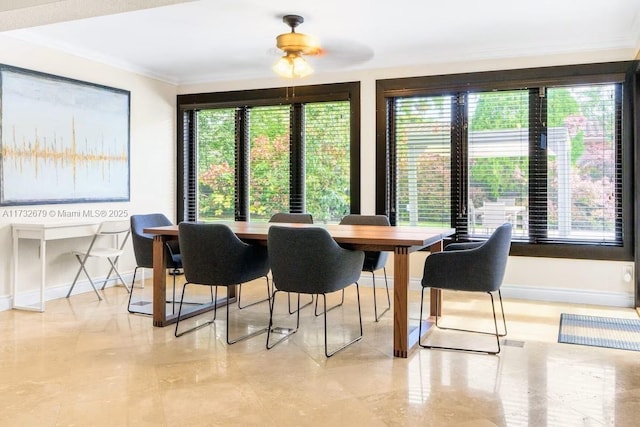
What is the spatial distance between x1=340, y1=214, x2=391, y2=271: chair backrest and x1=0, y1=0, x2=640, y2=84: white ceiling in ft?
5.36

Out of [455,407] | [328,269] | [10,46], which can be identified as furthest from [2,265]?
[455,407]

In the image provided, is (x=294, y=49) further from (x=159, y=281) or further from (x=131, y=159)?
(x=131, y=159)

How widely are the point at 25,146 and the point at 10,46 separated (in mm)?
851

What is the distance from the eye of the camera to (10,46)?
4414 mm

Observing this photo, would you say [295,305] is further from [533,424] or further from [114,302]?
[533,424]

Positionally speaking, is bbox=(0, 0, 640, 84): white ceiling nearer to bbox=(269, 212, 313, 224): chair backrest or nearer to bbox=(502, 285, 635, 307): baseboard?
bbox=(269, 212, 313, 224): chair backrest

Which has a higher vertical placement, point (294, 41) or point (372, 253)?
point (294, 41)

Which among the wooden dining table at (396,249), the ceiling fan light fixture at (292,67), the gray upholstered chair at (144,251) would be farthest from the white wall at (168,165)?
the wooden dining table at (396,249)

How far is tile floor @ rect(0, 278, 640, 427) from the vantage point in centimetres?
232

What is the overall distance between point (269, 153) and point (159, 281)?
2.58 metres

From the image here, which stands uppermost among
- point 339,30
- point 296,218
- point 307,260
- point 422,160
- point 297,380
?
point 339,30

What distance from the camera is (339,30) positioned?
4.44m

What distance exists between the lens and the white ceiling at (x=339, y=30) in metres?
3.82

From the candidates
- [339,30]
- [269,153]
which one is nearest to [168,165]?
[269,153]
